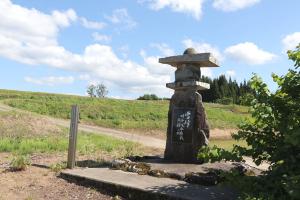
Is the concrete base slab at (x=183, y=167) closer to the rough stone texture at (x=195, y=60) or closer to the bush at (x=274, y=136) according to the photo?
the bush at (x=274, y=136)

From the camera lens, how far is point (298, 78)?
20.1 feet

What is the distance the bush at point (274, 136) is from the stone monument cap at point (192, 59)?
3.59 metres

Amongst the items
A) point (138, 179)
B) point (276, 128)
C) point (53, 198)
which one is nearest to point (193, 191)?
point (138, 179)

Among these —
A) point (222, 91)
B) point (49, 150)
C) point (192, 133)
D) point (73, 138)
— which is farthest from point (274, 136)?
point (222, 91)

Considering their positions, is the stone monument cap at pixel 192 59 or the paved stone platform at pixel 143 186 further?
the stone monument cap at pixel 192 59

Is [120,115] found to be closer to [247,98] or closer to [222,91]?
[247,98]

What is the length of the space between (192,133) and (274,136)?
4008 mm

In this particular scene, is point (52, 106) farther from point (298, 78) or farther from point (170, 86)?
point (298, 78)

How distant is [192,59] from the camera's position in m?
10.7

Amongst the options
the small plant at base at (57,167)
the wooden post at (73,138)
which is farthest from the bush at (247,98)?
the small plant at base at (57,167)

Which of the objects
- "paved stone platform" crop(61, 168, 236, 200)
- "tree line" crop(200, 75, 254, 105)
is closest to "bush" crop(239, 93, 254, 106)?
"paved stone platform" crop(61, 168, 236, 200)

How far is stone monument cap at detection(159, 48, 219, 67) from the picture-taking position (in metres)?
10.5

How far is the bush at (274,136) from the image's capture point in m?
5.56

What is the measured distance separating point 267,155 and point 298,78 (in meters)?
1.25
